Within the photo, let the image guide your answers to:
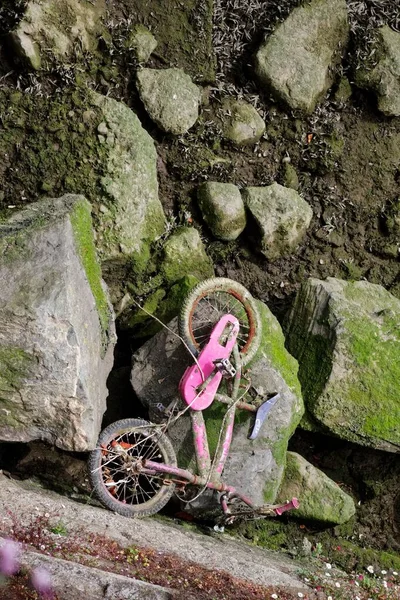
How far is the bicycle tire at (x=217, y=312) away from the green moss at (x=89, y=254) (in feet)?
1.96

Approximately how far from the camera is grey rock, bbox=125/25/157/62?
5.62m

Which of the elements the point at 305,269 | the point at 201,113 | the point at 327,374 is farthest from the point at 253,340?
the point at 201,113

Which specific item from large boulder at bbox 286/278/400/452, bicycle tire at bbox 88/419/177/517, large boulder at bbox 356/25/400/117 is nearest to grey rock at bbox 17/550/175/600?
bicycle tire at bbox 88/419/177/517

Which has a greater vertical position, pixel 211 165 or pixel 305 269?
pixel 211 165

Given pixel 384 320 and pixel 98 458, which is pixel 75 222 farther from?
pixel 384 320

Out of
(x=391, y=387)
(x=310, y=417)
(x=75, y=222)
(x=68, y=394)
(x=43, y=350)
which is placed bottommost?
(x=310, y=417)

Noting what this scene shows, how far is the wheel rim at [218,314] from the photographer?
17.1ft

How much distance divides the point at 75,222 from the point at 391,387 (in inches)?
120

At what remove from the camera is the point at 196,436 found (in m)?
4.95

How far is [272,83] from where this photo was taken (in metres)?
5.89

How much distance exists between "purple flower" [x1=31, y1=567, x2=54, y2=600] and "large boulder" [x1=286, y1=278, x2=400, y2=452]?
9.49ft

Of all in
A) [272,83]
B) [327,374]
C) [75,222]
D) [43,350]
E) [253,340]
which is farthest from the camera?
[272,83]

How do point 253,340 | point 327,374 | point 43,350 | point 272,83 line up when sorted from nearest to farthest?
point 43,350 → point 253,340 → point 327,374 → point 272,83

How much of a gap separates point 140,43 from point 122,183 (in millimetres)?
1290
